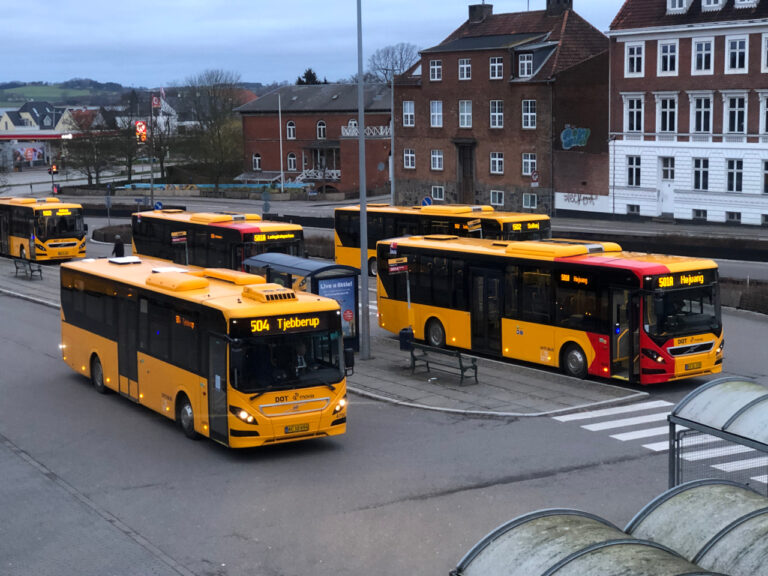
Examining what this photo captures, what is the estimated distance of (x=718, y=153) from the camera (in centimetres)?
5253

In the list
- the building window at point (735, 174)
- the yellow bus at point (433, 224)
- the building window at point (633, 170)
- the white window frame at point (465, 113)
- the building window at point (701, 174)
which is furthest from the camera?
the white window frame at point (465, 113)

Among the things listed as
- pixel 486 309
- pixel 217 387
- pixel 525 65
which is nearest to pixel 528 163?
pixel 525 65

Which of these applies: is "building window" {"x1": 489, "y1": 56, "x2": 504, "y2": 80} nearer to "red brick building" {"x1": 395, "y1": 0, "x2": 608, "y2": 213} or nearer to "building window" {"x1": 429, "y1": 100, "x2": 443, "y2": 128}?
"red brick building" {"x1": 395, "y1": 0, "x2": 608, "y2": 213}

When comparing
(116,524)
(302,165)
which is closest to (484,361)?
(116,524)

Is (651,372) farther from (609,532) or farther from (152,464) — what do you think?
(609,532)

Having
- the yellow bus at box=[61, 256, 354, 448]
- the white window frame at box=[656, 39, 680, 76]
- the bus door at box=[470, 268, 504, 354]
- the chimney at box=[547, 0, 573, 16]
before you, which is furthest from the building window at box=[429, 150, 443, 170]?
the yellow bus at box=[61, 256, 354, 448]

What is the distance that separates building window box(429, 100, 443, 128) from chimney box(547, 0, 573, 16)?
865 cm

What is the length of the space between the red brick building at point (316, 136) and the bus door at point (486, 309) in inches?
2414

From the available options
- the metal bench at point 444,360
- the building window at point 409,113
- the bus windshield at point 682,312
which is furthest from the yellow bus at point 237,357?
the building window at point 409,113

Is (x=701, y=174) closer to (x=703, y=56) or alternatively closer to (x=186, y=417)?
(x=703, y=56)

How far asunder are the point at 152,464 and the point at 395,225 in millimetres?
22832

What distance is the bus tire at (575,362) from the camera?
880 inches

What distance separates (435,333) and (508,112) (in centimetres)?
3940

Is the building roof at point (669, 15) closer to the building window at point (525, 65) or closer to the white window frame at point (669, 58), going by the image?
the white window frame at point (669, 58)
